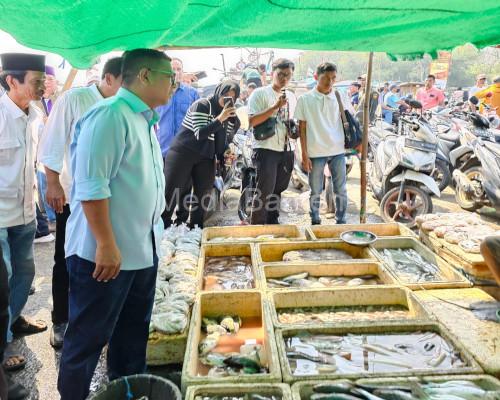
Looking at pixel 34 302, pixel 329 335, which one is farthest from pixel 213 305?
pixel 34 302

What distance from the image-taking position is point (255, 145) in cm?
512

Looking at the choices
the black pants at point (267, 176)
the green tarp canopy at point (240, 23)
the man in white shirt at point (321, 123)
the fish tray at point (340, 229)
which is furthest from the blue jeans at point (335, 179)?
the green tarp canopy at point (240, 23)

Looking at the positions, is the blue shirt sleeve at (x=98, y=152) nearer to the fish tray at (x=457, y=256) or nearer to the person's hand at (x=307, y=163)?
the fish tray at (x=457, y=256)

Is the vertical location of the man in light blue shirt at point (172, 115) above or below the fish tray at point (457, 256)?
above

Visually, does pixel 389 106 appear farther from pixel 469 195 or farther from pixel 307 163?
pixel 307 163

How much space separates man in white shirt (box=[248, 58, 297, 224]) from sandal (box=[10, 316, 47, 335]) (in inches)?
108

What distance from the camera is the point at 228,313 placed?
3234 millimetres

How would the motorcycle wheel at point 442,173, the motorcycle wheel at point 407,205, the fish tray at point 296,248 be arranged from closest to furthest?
the fish tray at point 296,248 < the motorcycle wheel at point 407,205 < the motorcycle wheel at point 442,173

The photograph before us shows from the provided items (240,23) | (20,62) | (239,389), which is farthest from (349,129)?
(239,389)

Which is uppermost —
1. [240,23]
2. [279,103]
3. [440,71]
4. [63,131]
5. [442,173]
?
[440,71]

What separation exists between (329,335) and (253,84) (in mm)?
11146

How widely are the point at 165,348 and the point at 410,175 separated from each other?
14.2 ft

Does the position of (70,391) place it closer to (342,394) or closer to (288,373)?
(288,373)

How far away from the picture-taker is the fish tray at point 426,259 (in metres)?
3.29
